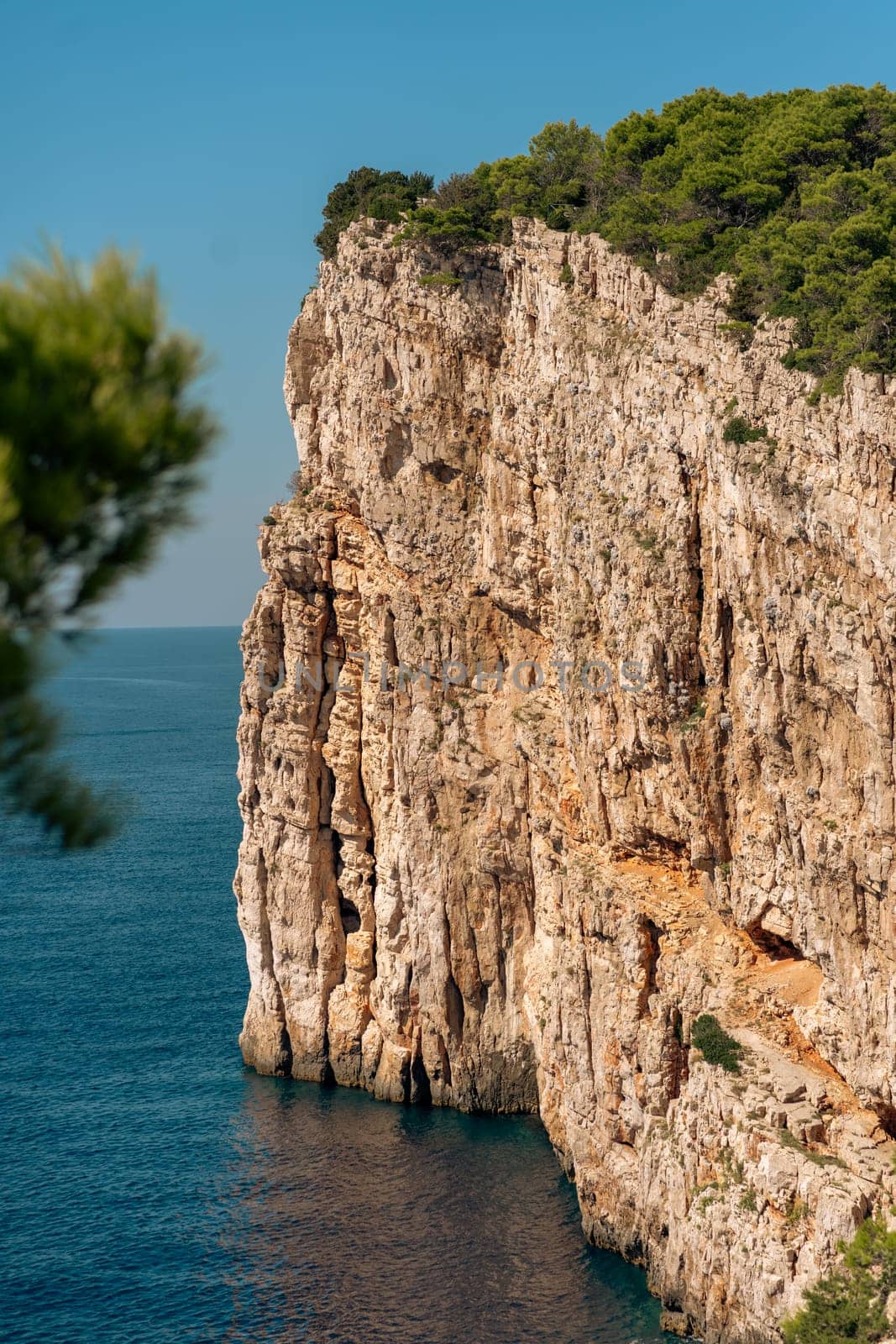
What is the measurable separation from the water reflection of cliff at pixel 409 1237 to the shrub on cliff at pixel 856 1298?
6.52 metres

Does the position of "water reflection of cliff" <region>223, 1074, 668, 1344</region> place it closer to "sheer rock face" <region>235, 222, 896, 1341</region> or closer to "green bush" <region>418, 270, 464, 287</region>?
"sheer rock face" <region>235, 222, 896, 1341</region>

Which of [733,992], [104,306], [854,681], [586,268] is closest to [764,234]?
[586,268]

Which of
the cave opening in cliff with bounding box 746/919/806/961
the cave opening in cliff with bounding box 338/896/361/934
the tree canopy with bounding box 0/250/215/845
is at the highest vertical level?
the tree canopy with bounding box 0/250/215/845

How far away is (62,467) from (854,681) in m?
23.0

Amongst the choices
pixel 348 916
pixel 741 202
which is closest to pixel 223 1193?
pixel 348 916

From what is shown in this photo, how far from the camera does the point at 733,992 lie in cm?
3531

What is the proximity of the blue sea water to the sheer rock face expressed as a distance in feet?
6.62

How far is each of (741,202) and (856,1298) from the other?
2844 centimetres

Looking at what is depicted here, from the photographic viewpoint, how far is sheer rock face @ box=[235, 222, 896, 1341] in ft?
102

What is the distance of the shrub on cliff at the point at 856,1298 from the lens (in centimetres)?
2777

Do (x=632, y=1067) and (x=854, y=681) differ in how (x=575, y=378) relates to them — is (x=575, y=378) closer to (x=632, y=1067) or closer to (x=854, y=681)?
(x=854, y=681)

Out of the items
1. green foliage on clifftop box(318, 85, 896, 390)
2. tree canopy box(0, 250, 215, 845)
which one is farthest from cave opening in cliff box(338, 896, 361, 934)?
tree canopy box(0, 250, 215, 845)

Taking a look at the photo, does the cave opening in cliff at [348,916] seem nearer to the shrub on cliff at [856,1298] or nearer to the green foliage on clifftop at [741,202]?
the green foliage on clifftop at [741,202]

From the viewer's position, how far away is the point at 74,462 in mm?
9812
